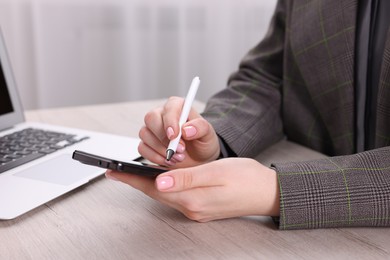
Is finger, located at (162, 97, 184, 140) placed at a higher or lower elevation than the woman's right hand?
higher

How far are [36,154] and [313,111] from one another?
548 mm

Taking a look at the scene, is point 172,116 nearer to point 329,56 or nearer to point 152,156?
point 152,156

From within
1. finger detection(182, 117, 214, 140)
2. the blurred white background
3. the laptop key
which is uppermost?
finger detection(182, 117, 214, 140)

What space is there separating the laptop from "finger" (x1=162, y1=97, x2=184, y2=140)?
4.6 inches

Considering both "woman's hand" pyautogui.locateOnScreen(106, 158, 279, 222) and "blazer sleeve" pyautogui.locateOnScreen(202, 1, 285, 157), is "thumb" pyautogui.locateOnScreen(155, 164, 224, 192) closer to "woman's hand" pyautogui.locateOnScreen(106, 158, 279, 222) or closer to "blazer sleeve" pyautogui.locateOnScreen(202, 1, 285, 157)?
→ "woman's hand" pyautogui.locateOnScreen(106, 158, 279, 222)

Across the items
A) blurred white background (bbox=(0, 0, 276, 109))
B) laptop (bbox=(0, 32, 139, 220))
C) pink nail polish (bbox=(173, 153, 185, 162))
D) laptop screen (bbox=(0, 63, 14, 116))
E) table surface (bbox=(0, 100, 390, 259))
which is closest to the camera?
table surface (bbox=(0, 100, 390, 259))

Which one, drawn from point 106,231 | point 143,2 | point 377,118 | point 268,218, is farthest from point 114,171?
point 143,2

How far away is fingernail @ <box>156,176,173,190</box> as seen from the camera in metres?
0.64

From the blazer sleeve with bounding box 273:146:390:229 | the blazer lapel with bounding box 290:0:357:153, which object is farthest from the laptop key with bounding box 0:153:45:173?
the blazer lapel with bounding box 290:0:357:153

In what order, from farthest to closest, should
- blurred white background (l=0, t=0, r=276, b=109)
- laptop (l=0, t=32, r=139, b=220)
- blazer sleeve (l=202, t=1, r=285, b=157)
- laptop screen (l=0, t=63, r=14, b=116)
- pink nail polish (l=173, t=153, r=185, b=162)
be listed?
blurred white background (l=0, t=0, r=276, b=109), laptop screen (l=0, t=63, r=14, b=116), blazer sleeve (l=202, t=1, r=285, b=157), pink nail polish (l=173, t=153, r=185, b=162), laptop (l=0, t=32, r=139, b=220)

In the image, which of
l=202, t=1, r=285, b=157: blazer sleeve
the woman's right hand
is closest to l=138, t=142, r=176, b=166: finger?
the woman's right hand

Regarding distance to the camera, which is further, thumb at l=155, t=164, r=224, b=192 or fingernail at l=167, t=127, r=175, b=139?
fingernail at l=167, t=127, r=175, b=139

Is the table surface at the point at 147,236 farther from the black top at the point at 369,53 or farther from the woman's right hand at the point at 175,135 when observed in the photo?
the black top at the point at 369,53

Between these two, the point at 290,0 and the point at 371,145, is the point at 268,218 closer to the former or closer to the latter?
the point at 371,145
